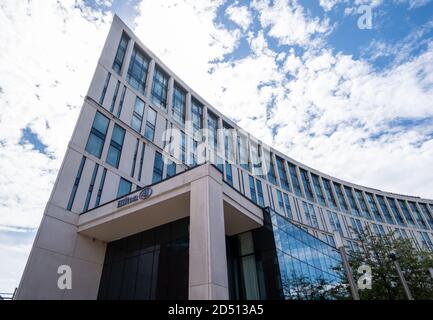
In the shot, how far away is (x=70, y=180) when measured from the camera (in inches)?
668

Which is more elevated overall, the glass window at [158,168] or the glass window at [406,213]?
the glass window at [406,213]

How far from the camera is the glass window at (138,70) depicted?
26.8 m

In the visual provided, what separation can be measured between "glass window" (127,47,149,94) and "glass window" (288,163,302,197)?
29.1m

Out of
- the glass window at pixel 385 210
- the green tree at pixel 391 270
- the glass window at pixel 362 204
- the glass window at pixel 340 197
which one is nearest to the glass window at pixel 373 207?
the glass window at pixel 362 204

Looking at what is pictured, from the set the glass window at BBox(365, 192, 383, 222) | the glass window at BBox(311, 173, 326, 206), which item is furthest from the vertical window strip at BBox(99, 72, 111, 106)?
the glass window at BBox(365, 192, 383, 222)

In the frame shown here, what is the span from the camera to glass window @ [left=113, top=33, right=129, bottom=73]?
83.5 ft

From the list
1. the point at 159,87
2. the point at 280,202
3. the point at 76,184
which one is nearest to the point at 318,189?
the point at 280,202

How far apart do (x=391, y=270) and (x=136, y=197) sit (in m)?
17.5

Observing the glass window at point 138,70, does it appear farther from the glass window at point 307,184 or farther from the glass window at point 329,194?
the glass window at point 329,194

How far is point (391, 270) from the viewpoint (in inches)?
722

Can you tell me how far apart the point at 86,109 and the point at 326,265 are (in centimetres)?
2114

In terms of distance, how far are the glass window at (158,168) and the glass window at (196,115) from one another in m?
8.38
